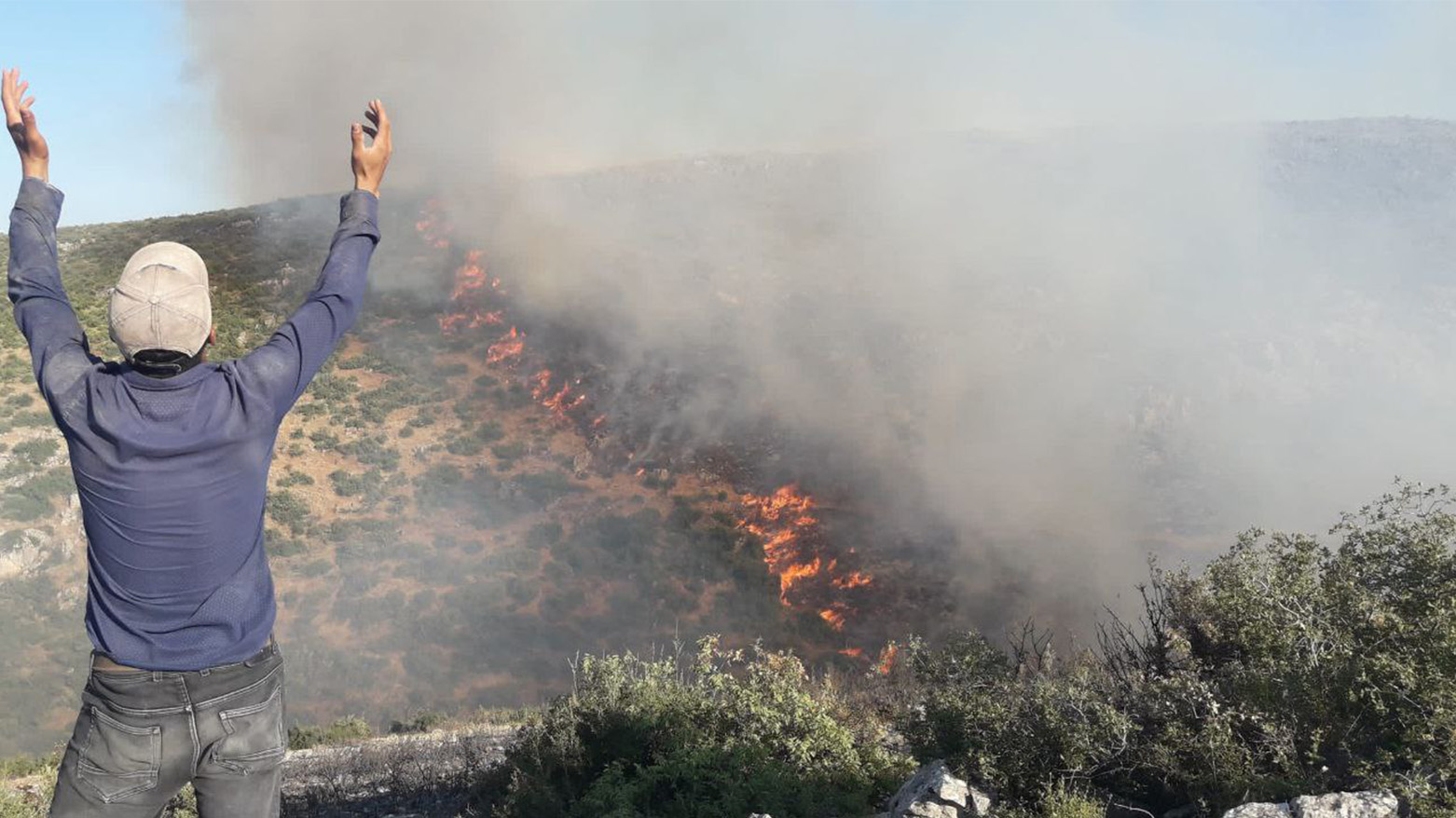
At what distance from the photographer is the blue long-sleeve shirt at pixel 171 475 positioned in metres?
1.86

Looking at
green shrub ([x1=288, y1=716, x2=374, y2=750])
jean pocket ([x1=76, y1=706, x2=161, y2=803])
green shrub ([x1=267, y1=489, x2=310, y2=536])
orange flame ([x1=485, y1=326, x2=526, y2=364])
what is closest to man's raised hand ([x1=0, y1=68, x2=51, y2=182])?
jean pocket ([x1=76, y1=706, x2=161, y2=803])

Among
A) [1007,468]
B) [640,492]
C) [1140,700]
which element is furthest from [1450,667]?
[640,492]

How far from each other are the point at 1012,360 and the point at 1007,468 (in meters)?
5.49

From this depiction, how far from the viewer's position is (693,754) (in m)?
5.14

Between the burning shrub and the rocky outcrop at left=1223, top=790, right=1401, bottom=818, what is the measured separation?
2.06m

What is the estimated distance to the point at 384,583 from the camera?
20.8m

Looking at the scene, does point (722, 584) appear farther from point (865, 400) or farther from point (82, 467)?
point (82, 467)

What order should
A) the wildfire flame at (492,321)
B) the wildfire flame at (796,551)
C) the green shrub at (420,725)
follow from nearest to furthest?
1. the green shrub at (420,725)
2. the wildfire flame at (796,551)
3. the wildfire flame at (492,321)

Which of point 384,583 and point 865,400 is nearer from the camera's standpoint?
point 384,583

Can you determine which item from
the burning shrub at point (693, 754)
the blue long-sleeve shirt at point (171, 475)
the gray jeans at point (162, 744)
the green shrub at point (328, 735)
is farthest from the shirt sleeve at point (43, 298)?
the green shrub at point (328, 735)

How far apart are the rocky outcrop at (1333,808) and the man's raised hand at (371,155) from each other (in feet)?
11.8

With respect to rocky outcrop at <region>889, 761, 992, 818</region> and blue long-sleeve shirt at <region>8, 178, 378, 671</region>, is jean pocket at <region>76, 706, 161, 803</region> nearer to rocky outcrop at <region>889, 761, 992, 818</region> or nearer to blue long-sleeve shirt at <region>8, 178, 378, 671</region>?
blue long-sleeve shirt at <region>8, 178, 378, 671</region>

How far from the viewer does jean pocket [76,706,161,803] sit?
75.3 inches

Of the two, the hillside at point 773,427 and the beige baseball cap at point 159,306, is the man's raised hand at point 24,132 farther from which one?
the hillside at point 773,427
